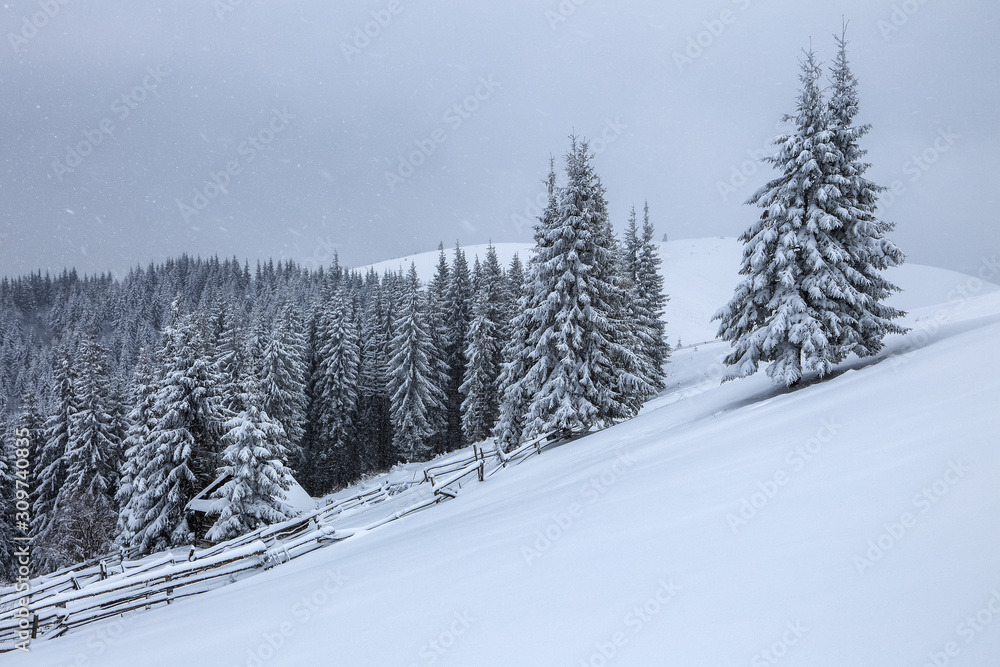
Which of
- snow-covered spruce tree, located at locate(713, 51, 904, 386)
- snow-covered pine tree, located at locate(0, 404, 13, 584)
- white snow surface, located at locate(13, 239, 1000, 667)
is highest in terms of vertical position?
snow-covered spruce tree, located at locate(713, 51, 904, 386)

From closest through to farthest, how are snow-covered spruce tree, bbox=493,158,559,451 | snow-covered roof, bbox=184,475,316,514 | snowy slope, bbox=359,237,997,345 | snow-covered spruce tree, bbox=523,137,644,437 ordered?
1. snow-covered spruce tree, bbox=523,137,644,437
2. snow-covered roof, bbox=184,475,316,514
3. snow-covered spruce tree, bbox=493,158,559,451
4. snowy slope, bbox=359,237,997,345

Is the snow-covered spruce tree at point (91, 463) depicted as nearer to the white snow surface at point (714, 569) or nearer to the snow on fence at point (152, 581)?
the snow on fence at point (152, 581)

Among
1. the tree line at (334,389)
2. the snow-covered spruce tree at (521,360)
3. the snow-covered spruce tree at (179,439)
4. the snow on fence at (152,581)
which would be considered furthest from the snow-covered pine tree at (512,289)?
the snow on fence at (152,581)

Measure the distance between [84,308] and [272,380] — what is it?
118316 mm

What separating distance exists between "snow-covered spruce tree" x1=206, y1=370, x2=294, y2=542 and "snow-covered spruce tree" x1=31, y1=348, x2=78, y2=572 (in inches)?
676

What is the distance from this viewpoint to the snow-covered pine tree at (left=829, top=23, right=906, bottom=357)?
14.9 meters

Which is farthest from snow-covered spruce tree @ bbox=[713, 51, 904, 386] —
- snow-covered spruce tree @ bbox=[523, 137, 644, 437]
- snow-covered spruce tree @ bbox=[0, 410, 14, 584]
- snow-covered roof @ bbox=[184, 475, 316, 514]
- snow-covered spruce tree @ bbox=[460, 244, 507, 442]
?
snow-covered spruce tree @ bbox=[0, 410, 14, 584]

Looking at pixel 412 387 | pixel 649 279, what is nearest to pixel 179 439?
pixel 412 387

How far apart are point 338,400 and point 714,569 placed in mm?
42427

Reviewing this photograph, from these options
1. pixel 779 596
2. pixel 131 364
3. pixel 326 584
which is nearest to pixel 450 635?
pixel 779 596

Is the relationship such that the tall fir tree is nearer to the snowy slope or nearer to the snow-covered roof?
the snow-covered roof

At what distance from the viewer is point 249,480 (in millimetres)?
20625

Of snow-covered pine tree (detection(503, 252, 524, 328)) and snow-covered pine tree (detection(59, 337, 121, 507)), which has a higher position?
snow-covered pine tree (detection(503, 252, 524, 328))

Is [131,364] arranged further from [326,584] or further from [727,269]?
[727,269]
